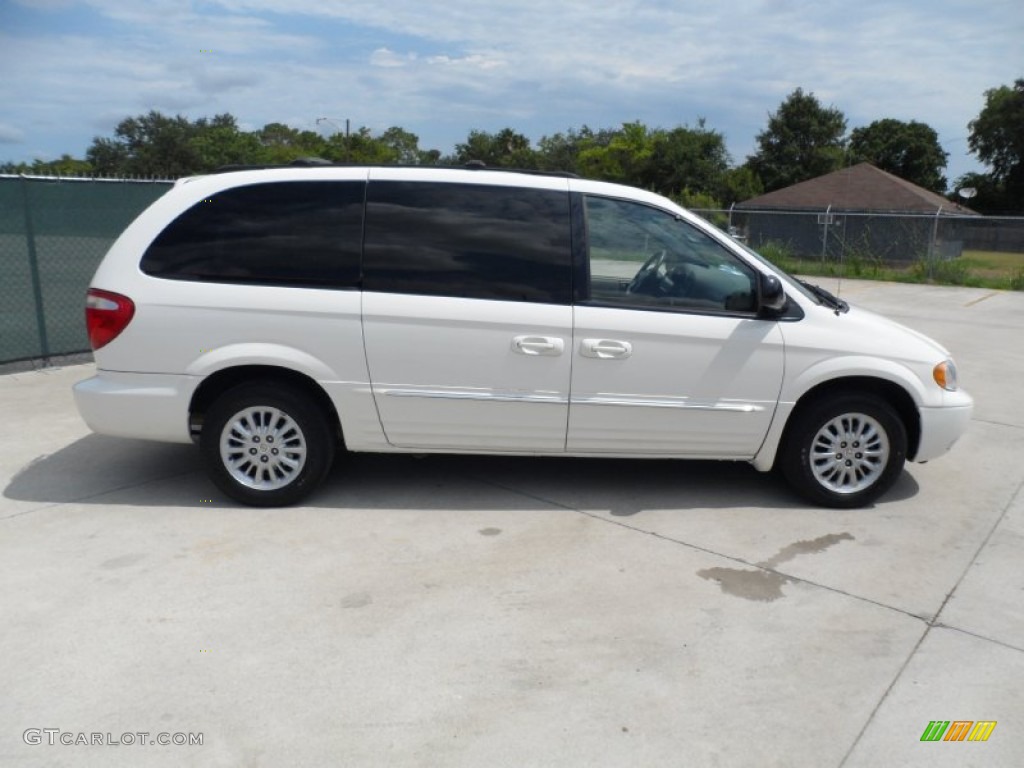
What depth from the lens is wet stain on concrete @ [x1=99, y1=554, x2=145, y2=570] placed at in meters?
4.09

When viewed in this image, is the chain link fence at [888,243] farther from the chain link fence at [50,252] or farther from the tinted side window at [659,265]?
the tinted side window at [659,265]

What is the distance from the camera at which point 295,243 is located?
471 cm

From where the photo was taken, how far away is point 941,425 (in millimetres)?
4992

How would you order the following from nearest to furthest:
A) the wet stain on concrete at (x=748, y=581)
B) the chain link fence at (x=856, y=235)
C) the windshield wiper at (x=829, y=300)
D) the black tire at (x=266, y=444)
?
1. the wet stain on concrete at (x=748, y=581)
2. the black tire at (x=266, y=444)
3. the windshield wiper at (x=829, y=300)
4. the chain link fence at (x=856, y=235)

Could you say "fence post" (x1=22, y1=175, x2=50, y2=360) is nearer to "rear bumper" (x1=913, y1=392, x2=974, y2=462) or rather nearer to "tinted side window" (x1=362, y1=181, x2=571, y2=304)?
"tinted side window" (x1=362, y1=181, x2=571, y2=304)

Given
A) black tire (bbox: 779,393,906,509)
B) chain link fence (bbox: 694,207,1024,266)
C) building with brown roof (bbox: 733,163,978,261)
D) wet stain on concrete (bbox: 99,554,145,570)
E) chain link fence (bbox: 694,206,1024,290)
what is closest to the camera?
wet stain on concrete (bbox: 99,554,145,570)

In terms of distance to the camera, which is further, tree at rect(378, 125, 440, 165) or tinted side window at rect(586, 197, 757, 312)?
tree at rect(378, 125, 440, 165)

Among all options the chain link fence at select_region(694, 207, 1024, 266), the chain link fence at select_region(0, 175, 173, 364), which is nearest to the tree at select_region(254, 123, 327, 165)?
the chain link fence at select_region(694, 207, 1024, 266)

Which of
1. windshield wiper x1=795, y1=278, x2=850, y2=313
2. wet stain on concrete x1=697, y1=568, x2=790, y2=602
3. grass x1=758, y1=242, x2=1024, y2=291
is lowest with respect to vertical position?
wet stain on concrete x1=697, y1=568, x2=790, y2=602

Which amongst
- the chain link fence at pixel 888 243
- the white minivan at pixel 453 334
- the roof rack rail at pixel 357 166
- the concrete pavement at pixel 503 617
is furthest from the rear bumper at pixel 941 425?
the chain link fence at pixel 888 243

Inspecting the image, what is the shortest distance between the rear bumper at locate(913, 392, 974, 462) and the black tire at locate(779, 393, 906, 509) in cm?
15

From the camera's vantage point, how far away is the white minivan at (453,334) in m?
→ 4.64

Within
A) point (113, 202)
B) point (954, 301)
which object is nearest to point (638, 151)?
point (954, 301)

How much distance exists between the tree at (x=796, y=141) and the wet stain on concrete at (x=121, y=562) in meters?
54.8
